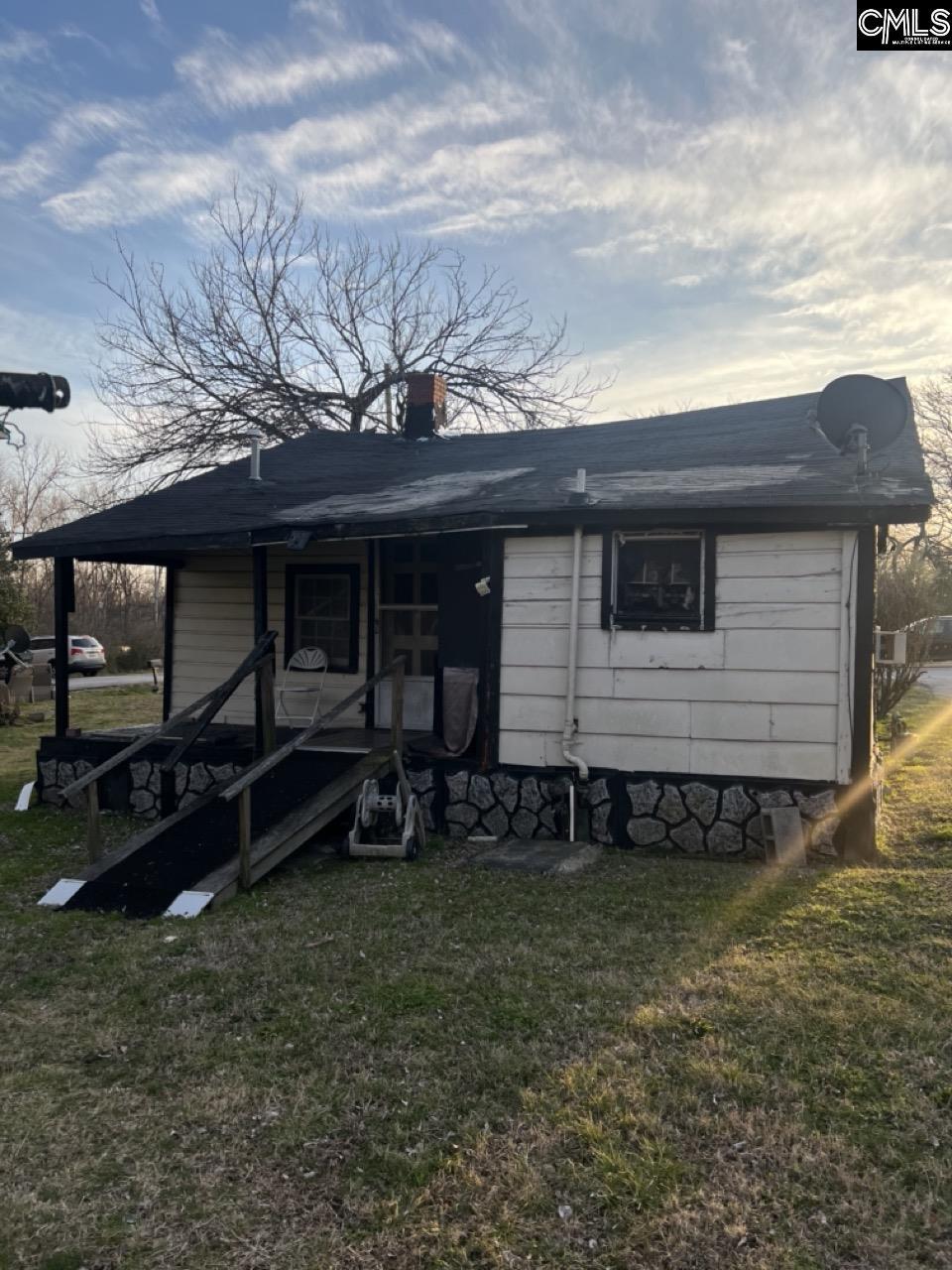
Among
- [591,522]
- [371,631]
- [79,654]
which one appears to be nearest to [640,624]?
[591,522]

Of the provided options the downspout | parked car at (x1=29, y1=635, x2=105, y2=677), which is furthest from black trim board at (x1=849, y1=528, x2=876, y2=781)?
parked car at (x1=29, y1=635, x2=105, y2=677)

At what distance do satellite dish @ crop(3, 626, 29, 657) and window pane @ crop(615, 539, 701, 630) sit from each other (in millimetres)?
11505

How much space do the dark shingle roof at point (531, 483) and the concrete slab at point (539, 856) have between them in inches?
102

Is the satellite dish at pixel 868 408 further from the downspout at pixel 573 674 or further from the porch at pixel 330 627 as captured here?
the porch at pixel 330 627

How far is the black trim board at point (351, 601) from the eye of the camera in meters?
9.30

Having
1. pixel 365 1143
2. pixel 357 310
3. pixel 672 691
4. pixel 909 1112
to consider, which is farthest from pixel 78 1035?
pixel 357 310

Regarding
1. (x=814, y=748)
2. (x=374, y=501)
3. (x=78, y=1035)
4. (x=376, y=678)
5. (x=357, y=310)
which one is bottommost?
(x=78, y=1035)

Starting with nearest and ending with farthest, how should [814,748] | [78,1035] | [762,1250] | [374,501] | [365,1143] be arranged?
[762,1250], [365,1143], [78,1035], [814,748], [374,501]

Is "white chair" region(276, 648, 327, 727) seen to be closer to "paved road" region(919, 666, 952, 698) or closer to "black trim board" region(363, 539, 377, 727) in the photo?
"black trim board" region(363, 539, 377, 727)

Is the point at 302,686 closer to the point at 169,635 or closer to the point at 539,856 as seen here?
the point at 169,635

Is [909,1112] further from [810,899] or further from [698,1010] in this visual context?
[810,899]

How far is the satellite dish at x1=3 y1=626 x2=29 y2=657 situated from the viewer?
14123 millimetres

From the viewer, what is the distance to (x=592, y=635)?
6.86 meters

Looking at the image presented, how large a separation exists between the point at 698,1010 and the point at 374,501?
5774mm
